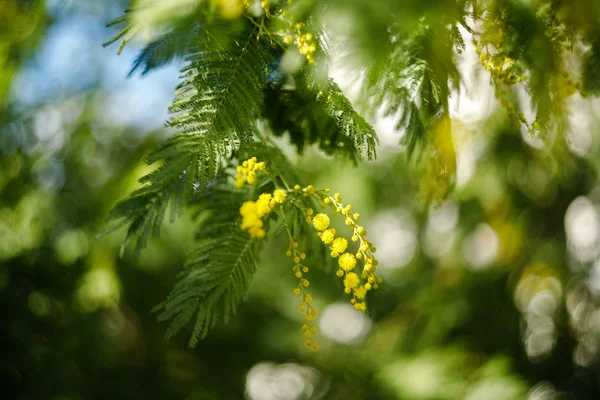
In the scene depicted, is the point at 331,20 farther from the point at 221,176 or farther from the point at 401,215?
the point at 401,215

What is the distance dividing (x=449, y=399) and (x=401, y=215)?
4.85ft

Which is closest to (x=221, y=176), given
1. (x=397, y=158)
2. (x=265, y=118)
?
(x=265, y=118)

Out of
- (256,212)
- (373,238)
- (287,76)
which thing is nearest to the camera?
(256,212)

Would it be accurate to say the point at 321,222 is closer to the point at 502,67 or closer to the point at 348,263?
the point at 348,263

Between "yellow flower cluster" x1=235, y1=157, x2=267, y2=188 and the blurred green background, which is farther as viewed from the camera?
the blurred green background

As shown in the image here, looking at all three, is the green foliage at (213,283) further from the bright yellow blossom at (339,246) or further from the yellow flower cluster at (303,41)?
the yellow flower cluster at (303,41)

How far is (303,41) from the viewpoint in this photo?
815mm

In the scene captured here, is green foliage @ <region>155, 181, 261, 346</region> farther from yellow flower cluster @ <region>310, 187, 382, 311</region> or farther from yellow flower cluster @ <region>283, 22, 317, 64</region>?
yellow flower cluster @ <region>283, 22, 317, 64</region>

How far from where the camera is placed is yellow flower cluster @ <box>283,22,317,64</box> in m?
0.80

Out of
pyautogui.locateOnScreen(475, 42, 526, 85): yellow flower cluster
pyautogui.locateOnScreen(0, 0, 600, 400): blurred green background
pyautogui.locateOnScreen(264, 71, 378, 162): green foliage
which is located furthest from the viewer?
pyautogui.locateOnScreen(0, 0, 600, 400): blurred green background

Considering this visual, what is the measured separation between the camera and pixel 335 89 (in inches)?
32.5

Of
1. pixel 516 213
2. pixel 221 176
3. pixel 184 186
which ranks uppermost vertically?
pixel 516 213

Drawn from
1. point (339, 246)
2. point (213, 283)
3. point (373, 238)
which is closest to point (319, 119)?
point (339, 246)

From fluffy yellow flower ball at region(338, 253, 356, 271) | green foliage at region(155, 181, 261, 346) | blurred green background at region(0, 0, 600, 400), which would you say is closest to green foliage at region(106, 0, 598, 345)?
green foliage at region(155, 181, 261, 346)
